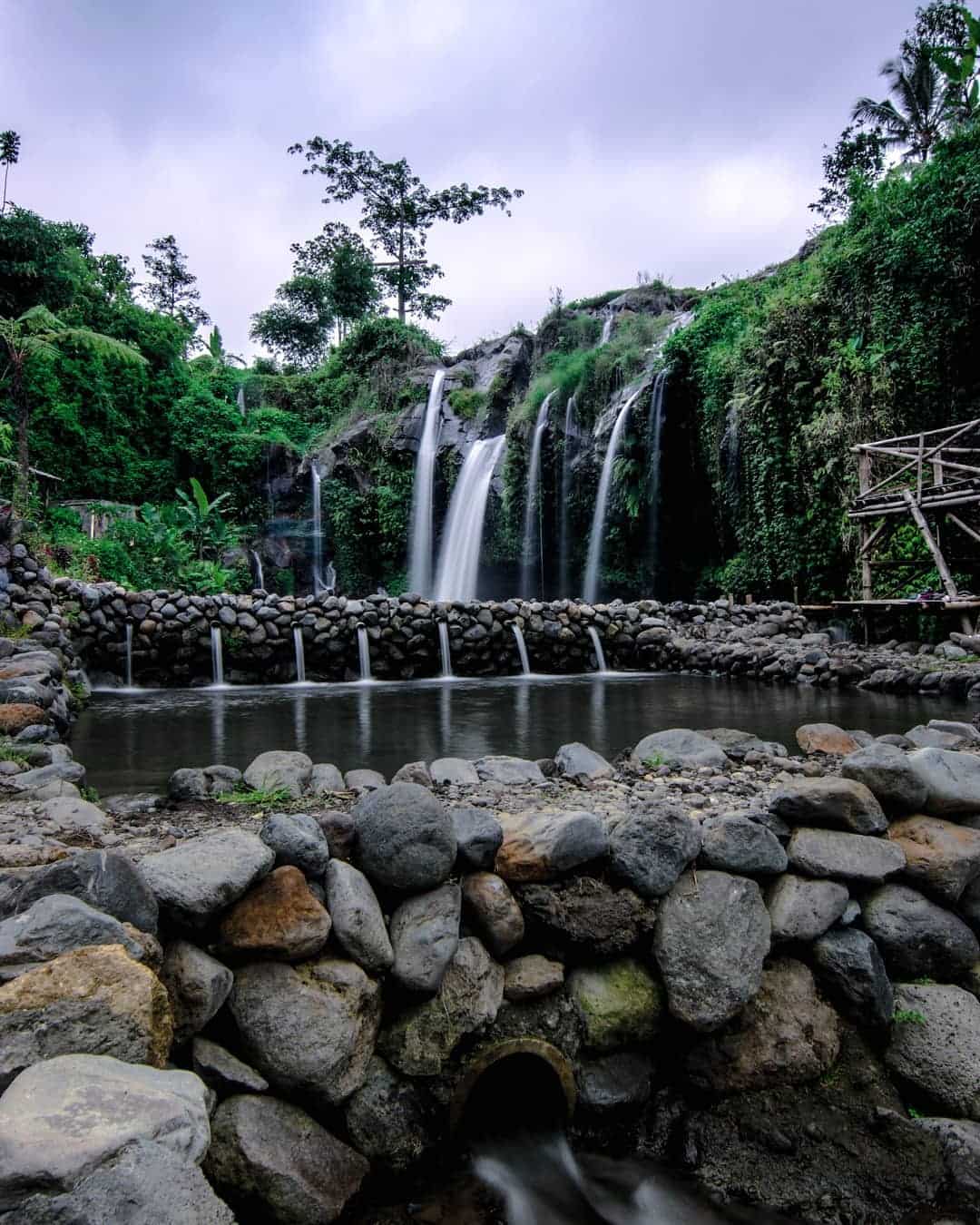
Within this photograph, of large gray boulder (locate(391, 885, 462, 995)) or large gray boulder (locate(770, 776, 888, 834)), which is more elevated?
large gray boulder (locate(770, 776, 888, 834))

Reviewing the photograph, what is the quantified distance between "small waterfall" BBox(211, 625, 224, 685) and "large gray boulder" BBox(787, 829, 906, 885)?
969cm

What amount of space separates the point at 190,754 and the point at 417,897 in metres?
3.75

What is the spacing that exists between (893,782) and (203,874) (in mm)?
2248

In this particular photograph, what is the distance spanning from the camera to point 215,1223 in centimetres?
94

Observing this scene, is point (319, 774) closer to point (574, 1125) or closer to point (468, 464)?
point (574, 1125)

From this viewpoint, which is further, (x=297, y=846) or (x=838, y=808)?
(x=838, y=808)

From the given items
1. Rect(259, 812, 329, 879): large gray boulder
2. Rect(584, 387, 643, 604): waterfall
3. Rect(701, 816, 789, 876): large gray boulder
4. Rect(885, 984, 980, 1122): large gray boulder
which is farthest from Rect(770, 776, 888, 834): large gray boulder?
Rect(584, 387, 643, 604): waterfall

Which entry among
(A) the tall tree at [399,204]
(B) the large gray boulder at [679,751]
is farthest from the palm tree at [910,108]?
(B) the large gray boulder at [679,751]

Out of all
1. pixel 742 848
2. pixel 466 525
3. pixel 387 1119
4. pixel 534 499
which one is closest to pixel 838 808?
pixel 742 848

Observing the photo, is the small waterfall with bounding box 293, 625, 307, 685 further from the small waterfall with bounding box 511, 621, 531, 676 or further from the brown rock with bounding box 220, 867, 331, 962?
the brown rock with bounding box 220, 867, 331, 962

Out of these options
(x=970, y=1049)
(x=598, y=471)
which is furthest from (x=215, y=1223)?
(x=598, y=471)

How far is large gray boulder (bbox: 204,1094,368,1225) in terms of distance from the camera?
1615mm

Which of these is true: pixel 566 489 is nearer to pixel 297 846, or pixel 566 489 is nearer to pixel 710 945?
pixel 710 945

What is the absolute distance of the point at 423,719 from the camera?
7.21m
